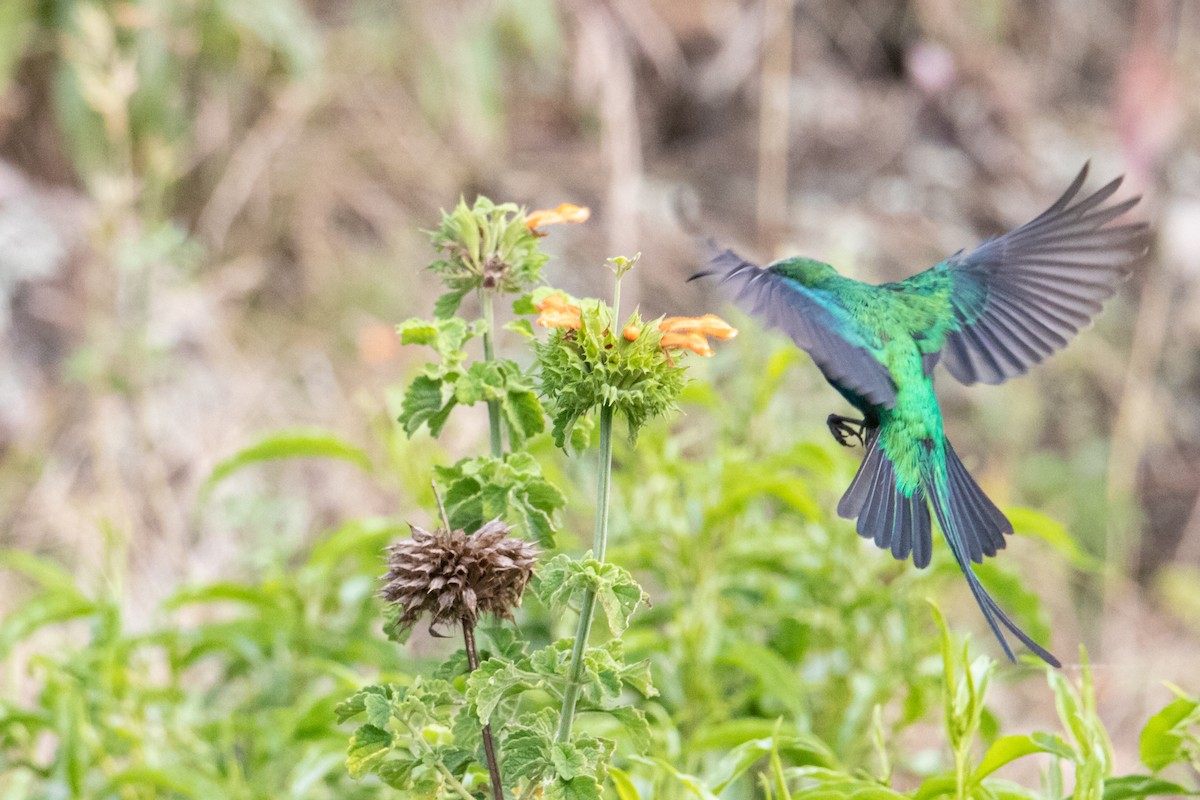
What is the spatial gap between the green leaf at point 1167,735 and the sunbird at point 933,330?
0.53 ft

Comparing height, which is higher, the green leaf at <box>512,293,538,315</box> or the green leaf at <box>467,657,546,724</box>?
the green leaf at <box>512,293,538,315</box>

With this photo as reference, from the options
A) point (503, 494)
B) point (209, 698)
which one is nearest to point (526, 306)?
point (503, 494)

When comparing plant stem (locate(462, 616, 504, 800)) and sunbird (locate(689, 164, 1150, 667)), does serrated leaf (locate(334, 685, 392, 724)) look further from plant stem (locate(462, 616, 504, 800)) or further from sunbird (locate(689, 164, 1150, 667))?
sunbird (locate(689, 164, 1150, 667))

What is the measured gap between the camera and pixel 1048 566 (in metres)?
3.90

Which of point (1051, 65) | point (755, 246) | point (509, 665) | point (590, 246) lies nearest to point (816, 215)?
point (755, 246)

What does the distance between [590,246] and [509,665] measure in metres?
3.51

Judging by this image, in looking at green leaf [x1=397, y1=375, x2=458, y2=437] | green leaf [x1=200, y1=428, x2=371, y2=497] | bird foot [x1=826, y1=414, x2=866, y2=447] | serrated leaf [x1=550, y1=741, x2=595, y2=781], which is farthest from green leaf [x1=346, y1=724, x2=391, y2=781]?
green leaf [x1=200, y1=428, x2=371, y2=497]

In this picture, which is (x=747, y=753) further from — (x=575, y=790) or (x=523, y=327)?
(x=523, y=327)

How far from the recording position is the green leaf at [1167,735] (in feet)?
3.46

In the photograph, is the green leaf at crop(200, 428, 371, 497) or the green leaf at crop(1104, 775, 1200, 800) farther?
the green leaf at crop(200, 428, 371, 497)

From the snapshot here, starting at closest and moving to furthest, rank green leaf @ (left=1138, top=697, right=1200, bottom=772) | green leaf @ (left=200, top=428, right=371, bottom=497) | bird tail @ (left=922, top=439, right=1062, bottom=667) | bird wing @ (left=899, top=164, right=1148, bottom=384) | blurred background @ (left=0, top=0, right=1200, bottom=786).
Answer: green leaf @ (left=1138, top=697, right=1200, bottom=772) → bird tail @ (left=922, top=439, right=1062, bottom=667) → bird wing @ (left=899, top=164, right=1148, bottom=384) → green leaf @ (left=200, top=428, right=371, bottom=497) → blurred background @ (left=0, top=0, right=1200, bottom=786)

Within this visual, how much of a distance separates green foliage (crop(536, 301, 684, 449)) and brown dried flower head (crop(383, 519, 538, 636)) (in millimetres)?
90

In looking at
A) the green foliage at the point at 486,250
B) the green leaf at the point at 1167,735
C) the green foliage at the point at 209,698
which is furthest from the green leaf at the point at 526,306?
the green leaf at the point at 1167,735

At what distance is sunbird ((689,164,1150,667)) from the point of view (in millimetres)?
1098
